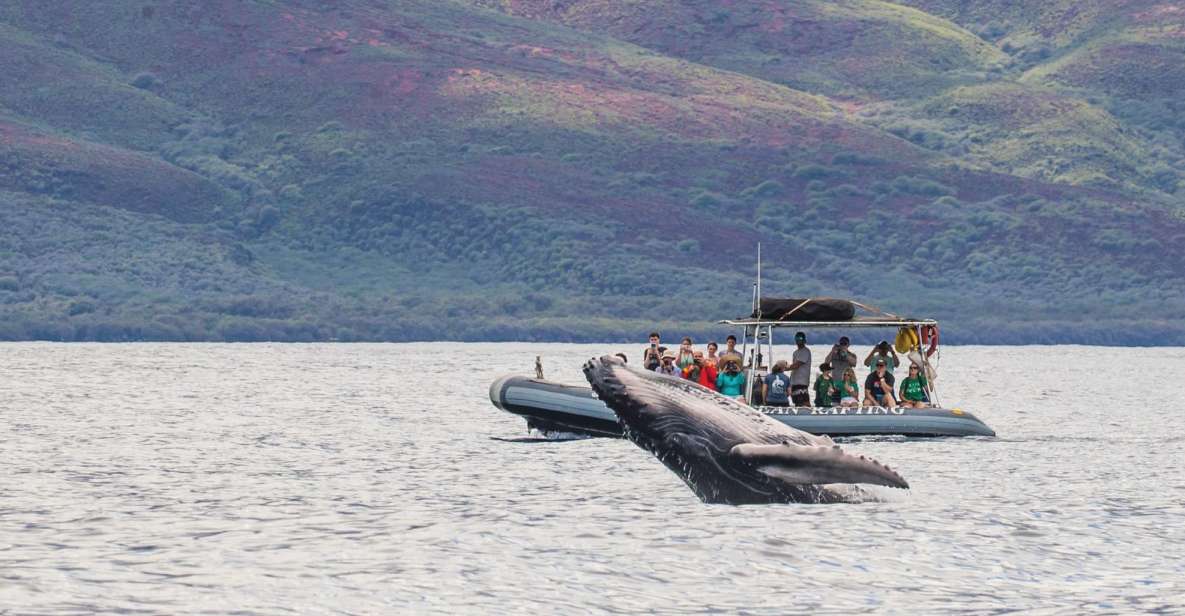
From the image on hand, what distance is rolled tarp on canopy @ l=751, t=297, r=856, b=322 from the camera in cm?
3750

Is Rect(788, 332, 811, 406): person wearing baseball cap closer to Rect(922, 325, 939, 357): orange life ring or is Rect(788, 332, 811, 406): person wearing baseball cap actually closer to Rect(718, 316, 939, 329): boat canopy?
Rect(718, 316, 939, 329): boat canopy

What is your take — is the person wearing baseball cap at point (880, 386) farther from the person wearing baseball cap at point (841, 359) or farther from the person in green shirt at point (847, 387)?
the person wearing baseball cap at point (841, 359)

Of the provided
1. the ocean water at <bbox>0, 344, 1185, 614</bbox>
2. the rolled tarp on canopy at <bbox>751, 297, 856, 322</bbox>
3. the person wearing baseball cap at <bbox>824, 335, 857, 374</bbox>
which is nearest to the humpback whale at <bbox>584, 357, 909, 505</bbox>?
the ocean water at <bbox>0, 344, 1185, 614</bbox>

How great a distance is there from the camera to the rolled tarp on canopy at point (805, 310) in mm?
37500

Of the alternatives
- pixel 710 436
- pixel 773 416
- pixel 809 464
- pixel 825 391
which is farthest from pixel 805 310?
pixel 710 436

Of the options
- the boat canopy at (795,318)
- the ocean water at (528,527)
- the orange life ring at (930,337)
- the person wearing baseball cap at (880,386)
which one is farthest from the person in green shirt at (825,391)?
the orange life ring at (930,337)

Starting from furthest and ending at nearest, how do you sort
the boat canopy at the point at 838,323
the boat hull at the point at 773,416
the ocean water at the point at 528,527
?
1. the boat hull at the point at 773,416
2. the boat canopy at the point at 838,323
3. the ocean water at the point at 528,527

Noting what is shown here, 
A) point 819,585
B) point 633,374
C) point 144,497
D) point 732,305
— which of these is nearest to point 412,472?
point 144,497

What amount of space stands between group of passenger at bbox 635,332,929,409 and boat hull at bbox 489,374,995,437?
2.01 feet

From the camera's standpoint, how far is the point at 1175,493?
32.1m

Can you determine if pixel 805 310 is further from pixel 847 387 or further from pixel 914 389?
pixel 914 389

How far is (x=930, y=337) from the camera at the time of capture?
39.7 m

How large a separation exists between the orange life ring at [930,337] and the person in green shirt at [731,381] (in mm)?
3720

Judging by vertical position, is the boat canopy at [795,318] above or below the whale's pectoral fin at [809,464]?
above
